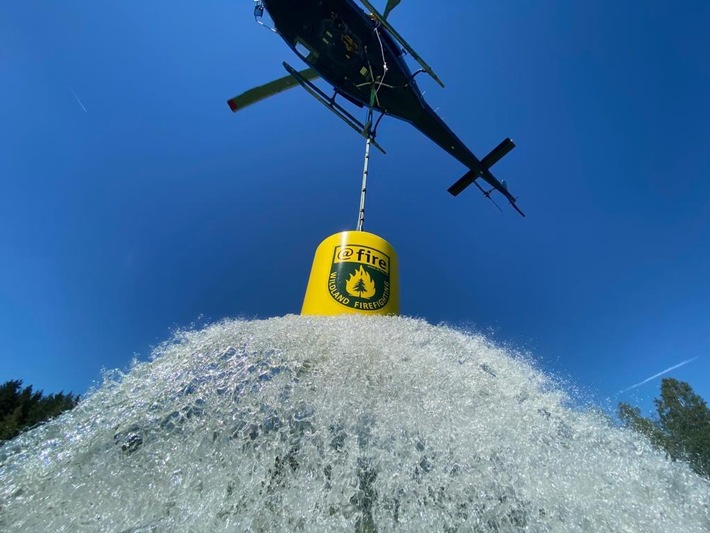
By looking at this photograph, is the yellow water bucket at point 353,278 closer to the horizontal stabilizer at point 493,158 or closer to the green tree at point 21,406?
the horizontal stabilizer at point 493,158

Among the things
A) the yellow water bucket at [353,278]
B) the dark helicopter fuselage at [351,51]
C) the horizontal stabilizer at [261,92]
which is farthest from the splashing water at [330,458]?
the horizontal stabilizer at [261,92]

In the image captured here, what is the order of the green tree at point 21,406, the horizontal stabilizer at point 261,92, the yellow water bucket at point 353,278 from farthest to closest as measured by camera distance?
1. the green tree at point 21,406
2. the horizontal stabilizer at point 261,92
3. the yellow water bucket at point 353,278

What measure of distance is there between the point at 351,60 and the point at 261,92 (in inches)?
94.8

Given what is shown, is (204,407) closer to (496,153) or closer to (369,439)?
(369,439)

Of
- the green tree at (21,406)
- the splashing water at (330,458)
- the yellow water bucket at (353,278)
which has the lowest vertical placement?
the splashing water at (330,458)

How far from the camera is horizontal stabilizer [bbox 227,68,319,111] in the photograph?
25.0ft

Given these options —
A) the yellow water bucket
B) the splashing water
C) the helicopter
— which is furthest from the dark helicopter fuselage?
the splashing water

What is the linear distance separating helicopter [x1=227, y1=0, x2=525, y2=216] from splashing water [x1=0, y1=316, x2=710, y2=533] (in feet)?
14.9

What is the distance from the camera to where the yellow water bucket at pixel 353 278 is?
3407 mm

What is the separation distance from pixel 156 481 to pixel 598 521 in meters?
1.92

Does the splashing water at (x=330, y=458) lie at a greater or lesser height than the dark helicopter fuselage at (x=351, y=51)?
lesser

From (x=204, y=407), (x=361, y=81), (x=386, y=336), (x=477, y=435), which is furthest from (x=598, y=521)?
(x=361, y=81)

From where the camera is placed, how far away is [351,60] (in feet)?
21.5

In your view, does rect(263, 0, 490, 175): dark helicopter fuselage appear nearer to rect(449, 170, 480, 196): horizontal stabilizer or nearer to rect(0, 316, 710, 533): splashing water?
rect(449, 170, 480, 196): horizontal stabilizer
